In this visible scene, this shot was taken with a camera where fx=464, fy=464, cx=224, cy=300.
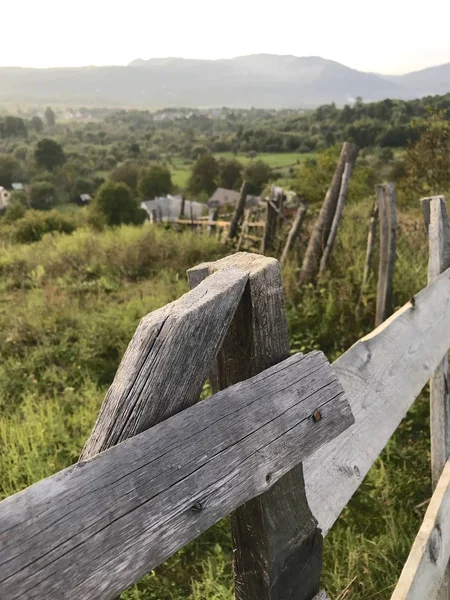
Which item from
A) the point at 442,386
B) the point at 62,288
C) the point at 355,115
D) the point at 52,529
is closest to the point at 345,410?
the point at 52,529

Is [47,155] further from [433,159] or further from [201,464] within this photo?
[201,464]

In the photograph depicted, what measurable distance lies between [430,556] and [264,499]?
100 centimetres

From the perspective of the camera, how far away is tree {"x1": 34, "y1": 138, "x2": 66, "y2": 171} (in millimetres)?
75500

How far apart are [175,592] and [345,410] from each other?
5.86 ft

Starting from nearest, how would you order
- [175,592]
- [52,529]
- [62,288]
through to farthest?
[52,529] < [175,592] < [62,288]

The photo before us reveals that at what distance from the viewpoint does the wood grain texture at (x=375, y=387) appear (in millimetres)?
1166

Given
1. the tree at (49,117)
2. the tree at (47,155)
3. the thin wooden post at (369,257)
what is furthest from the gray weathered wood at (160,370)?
the tree at (49,117)

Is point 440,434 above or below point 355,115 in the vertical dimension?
below

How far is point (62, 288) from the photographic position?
288 inches

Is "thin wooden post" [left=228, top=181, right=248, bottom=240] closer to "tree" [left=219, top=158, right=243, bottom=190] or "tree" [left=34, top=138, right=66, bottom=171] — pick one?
"tree" [left=219, top=158, right=243, bottom=190]

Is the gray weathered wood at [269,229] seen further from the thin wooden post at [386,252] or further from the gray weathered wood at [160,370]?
the gray weathered wood at [160,370]

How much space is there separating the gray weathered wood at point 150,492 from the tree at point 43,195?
2499 inches

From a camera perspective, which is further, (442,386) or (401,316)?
(442,386)

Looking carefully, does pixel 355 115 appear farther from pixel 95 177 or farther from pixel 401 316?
pixel 401 316
